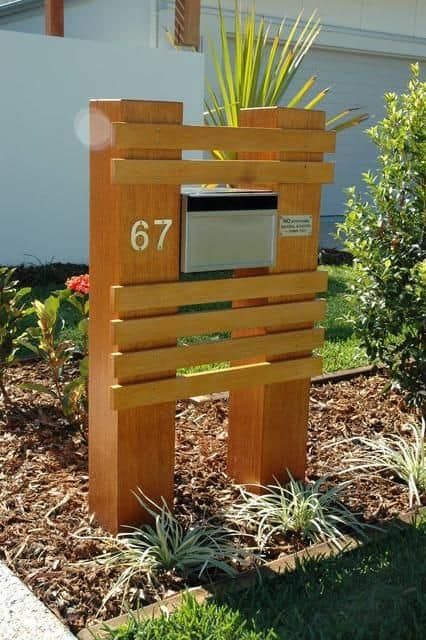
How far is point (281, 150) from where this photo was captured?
11.8 ft

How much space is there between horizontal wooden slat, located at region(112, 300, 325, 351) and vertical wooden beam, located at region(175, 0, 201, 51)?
6387 millimetres

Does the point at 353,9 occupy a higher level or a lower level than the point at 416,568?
higher

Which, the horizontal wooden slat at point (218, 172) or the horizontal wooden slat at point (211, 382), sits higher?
the horizontal wooden slat at point (218, 172)

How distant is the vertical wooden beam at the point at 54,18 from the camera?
9812 mm

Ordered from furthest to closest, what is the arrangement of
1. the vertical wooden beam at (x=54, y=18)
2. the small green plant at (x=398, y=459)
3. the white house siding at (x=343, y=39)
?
the white house siding at (x=343, y=39) < the vertical wooden beam at (x=54, y=18) < the small green plant at (x=398, y=459)

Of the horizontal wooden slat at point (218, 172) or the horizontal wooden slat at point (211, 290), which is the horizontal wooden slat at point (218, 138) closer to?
the horizontal wooden slat at point (218, 172)

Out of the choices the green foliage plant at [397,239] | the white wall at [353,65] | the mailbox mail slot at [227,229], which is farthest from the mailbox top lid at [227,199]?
the white wall at [353,65]

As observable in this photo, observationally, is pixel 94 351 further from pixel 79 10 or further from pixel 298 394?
pixel 79 10

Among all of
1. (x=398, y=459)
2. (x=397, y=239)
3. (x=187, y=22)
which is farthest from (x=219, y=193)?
(x=187, y=22)

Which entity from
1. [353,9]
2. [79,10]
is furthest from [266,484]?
[353,9]

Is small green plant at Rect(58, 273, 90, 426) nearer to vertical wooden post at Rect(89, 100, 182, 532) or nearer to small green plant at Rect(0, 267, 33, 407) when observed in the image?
small green plant at Rect(0, 267, 33, 407)

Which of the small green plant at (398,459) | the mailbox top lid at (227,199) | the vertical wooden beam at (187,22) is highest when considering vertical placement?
the vertical wooden beam at (187,22)

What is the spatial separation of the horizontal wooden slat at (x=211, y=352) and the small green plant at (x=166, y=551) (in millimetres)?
536

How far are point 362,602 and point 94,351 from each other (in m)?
1.39
